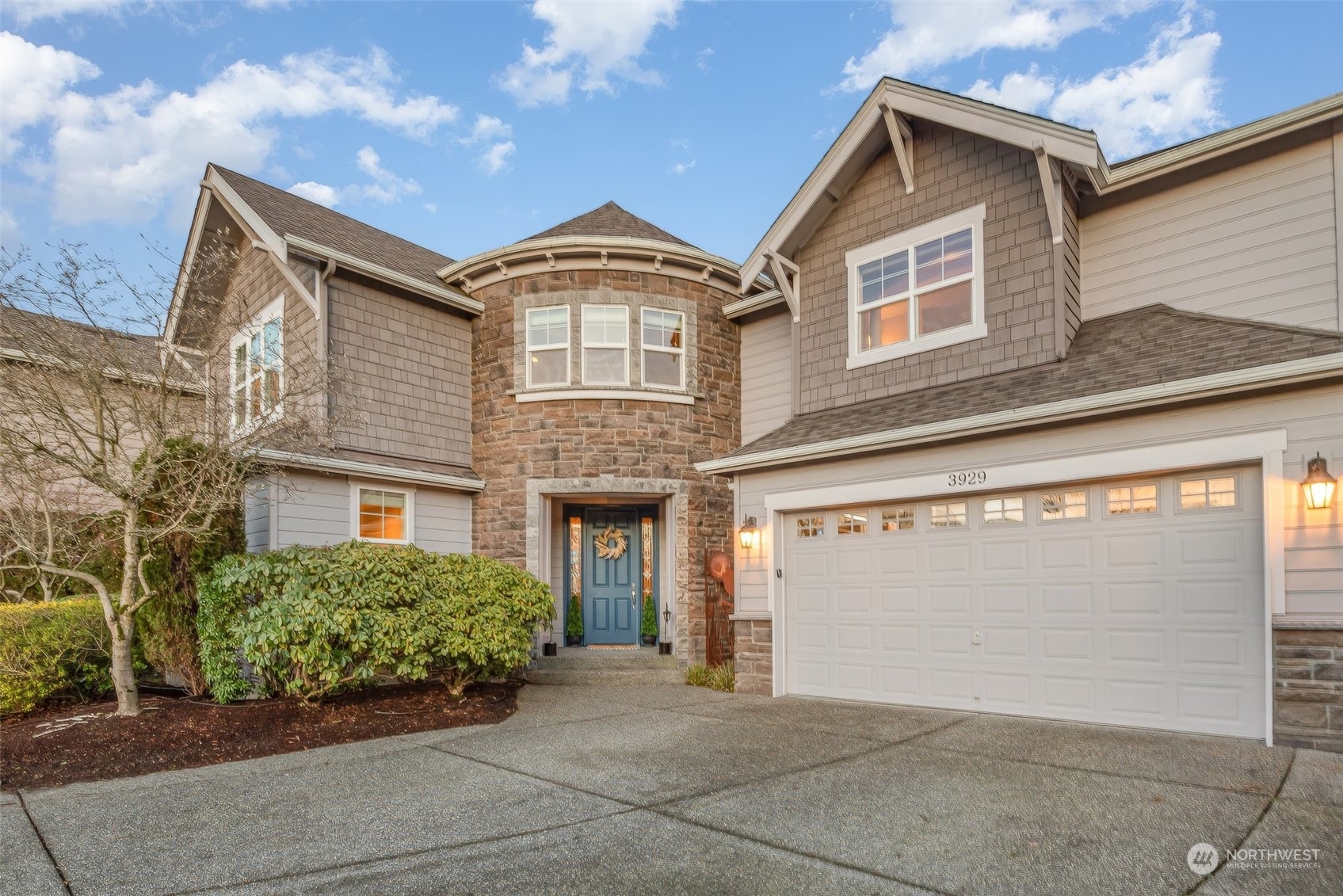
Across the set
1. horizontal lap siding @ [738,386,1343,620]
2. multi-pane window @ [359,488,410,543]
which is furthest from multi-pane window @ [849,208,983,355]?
multi-pane window @ [359,488,410,543]

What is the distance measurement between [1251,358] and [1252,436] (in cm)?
65

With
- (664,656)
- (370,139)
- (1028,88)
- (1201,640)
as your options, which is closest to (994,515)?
(1201,640)

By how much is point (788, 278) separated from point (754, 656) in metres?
5.06

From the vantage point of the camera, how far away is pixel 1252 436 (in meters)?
6.52

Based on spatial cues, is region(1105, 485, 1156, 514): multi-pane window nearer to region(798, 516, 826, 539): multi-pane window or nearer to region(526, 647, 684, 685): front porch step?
region(798, 516, 826, 539): multi-pane window

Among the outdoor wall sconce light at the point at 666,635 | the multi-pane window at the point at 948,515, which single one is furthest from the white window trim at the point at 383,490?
the multi-pane window at the point at 948,515

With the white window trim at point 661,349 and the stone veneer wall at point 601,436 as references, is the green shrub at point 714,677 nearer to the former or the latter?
the stone veneer wall at point 601,436

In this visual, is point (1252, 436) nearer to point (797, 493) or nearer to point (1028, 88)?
point (797, 493)

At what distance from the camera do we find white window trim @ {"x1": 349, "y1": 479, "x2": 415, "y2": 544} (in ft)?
34.8

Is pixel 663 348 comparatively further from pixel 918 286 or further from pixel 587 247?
pixel 918 286

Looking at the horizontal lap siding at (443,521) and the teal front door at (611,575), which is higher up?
the horizontal lap siding at (443,521)

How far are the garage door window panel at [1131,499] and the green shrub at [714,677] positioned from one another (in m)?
4.77

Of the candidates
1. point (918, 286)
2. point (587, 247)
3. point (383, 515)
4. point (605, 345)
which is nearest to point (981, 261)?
point (918, 286)

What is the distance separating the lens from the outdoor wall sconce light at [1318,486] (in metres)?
6.10
